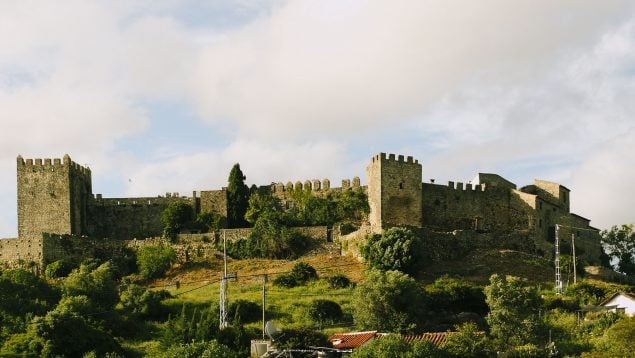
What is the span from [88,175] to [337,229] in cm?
1907

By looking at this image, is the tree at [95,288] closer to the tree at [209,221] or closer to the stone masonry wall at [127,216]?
the tree at [209,221]

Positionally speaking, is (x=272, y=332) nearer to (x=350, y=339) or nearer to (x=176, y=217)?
(x=350, y=339)

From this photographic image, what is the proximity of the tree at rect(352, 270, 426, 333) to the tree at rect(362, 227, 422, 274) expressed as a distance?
26.0 feet

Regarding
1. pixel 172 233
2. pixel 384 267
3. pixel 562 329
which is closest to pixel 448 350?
pixel 562 329

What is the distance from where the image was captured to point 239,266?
6488 cm

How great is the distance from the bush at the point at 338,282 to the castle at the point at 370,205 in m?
6.83

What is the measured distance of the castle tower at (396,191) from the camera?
218 ft

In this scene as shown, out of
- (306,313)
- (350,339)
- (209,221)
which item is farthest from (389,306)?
(209,221)

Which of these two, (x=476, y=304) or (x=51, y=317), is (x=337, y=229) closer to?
(x=476, y=304)

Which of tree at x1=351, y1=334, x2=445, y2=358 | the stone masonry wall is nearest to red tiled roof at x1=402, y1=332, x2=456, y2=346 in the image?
tree at x1=351, y1=334, x2=445, y2=358

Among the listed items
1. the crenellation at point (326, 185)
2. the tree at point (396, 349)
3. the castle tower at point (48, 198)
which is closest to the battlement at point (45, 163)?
the castle tower at point (48, 198)

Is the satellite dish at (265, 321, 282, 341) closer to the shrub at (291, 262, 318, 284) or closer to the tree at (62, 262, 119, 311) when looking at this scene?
the tree at (62, 262, 119, 311)

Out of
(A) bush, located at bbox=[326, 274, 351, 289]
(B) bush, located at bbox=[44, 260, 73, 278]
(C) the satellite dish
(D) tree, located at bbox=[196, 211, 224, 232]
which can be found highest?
(D) tree, located at bbox=[196, 211, 224, 232]

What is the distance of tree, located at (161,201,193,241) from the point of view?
70438 mm
